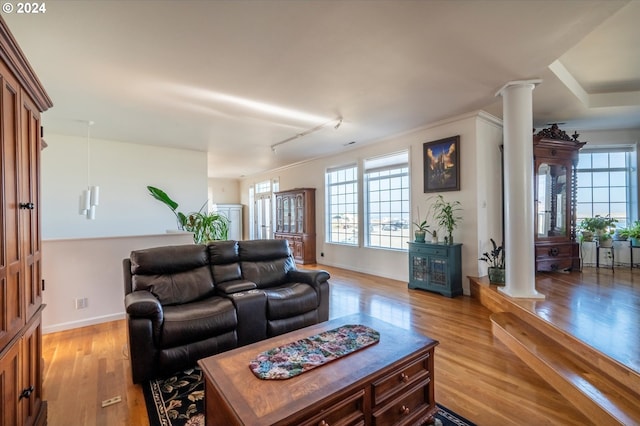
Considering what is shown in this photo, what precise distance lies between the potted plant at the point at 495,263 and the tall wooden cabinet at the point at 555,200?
2.13ft

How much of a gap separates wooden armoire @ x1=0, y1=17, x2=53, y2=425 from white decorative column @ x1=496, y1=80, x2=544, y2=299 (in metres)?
4.17

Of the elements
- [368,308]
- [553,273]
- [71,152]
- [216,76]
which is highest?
[216,76]

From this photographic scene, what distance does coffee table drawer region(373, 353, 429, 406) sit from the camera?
155 cm

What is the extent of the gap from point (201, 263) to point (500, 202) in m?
4.52

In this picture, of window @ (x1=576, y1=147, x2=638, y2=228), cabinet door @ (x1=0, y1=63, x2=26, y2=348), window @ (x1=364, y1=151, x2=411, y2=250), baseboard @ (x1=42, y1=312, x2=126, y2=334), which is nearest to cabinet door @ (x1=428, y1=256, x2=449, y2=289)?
window @ (x1=364, y1=151, x2=411, y2=250)

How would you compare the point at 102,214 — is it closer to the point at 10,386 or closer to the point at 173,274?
the point at 173,274

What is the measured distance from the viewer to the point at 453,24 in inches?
90.5

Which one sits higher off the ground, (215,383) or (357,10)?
(357,10)

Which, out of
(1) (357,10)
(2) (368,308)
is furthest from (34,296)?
(2) (368,308)

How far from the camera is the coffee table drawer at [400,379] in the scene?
1550 millimetres

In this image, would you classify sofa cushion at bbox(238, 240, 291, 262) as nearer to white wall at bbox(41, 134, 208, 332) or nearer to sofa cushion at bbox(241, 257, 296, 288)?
sofa cushion at bbox(241, 257, 296, 288)

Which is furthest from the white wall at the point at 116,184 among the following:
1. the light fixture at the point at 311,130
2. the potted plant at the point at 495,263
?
the potted plant at the point at 495,263

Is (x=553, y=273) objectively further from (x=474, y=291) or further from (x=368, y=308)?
(x=368, y=308)

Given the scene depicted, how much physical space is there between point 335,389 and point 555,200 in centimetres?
512
